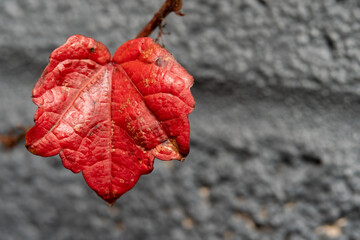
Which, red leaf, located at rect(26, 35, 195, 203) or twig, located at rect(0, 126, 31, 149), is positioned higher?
red leaf, located at rect(26, 35, 195, 203)

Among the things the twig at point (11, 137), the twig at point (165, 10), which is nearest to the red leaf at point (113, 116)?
the twig at point (165, 10)

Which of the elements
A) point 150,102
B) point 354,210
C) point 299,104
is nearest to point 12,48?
point 150,102

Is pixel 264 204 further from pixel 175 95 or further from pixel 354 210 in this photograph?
pixel 175 95

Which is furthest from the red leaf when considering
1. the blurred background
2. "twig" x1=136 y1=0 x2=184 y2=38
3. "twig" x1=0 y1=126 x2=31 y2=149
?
"twig" x1=0 y1=126 x2=31 y2=149

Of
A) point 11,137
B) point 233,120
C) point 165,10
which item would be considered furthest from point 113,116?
point 11,137

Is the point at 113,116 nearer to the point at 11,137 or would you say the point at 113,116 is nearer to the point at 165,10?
the point at 165,10

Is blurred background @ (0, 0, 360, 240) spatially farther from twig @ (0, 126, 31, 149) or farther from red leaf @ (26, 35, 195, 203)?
red leaf @ (26, 35, 195, 203)
